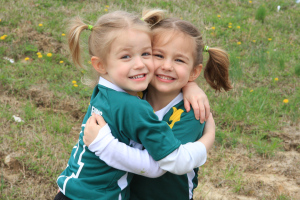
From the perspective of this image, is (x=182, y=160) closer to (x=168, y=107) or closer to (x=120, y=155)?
(x=120, y=155)

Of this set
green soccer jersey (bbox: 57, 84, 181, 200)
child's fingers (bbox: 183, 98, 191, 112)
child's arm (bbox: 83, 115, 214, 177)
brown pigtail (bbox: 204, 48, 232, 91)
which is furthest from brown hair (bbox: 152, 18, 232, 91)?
child's arm (bbox: 83, 115, 214, 177)

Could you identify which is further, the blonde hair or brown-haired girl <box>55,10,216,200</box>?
the blonde hair

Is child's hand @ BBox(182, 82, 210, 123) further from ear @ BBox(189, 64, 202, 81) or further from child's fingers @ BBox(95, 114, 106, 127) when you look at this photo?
child's fingers @ BBox(95, 114, 106, 127)

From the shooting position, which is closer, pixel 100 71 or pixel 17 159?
pixel 100 71

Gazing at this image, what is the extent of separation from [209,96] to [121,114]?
268 cm

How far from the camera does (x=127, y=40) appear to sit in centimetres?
185

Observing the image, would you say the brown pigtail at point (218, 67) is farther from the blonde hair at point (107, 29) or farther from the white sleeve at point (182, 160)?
the white sleeve at point (182, 160)

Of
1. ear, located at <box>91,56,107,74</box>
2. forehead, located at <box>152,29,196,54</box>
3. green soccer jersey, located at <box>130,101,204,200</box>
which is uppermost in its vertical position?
forehead, located at <box>152,29,196,54</box>

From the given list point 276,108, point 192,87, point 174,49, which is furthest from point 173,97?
point 276,108

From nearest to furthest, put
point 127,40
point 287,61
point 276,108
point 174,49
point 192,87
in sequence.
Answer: point 127,40
point 174,49
point 192,87
point 276,108
point 287,61

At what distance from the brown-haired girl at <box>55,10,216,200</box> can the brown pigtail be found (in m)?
0.51

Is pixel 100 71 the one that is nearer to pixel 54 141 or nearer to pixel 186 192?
pixel 186 192

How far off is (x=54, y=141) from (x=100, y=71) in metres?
1.59

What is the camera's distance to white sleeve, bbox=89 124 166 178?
1.73 metres
